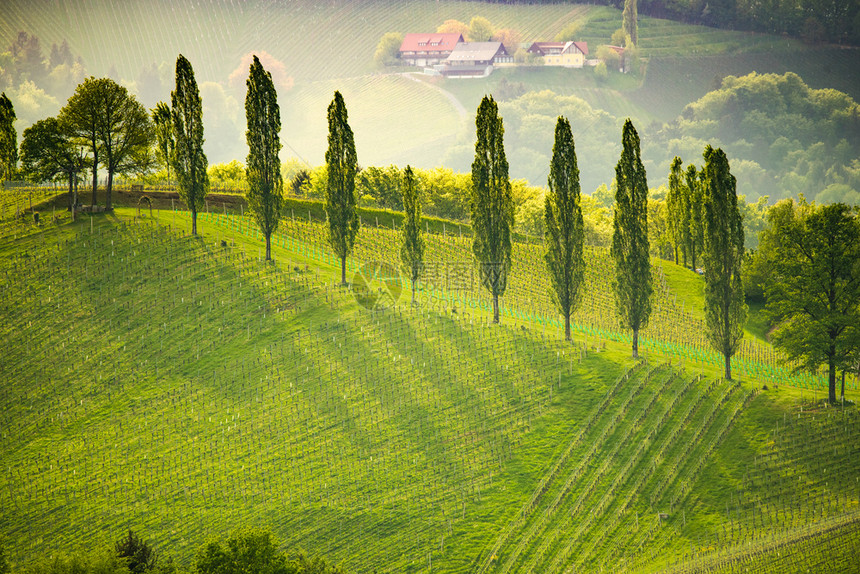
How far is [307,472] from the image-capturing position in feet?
202

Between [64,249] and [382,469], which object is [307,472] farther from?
[64,249]

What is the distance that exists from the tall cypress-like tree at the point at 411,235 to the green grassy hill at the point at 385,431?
293 cm

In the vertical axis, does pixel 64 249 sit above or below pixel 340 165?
below

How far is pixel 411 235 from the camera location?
8300 cm

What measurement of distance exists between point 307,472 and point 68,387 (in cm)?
2525

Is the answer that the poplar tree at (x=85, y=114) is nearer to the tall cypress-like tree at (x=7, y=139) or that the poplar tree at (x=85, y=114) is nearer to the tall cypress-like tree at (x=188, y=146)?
the tall cypress-like tree at (x=188, y=146)

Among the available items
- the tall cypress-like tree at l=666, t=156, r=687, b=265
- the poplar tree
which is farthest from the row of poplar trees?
the poplar tree

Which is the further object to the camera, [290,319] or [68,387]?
[290,319]

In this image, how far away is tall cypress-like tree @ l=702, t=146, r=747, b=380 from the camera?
72.5 meters

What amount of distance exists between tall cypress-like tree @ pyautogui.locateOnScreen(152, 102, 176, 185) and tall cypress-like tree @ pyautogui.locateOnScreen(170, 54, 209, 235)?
3.80 ft

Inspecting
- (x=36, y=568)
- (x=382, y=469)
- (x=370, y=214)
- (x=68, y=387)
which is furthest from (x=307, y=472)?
(x=370, y=214)

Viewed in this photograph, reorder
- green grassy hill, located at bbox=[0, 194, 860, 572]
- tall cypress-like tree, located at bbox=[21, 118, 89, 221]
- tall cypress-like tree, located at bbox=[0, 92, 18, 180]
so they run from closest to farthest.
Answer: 1. green grassy hill, located at bbox=[0, 194, 860, 572]
2. tall cypress-like tree, located at bbox=[21, 118, 89, 221]
3. tall cypress-like tree, located at bbox=[0, 92, 18, 180]

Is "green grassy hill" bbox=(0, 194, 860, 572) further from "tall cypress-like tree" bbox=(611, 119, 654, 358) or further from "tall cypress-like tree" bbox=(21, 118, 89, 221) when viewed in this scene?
"tall cypress-like tree" bbox=(21, 118, 89, 221)

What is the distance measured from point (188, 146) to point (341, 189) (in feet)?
61.1
